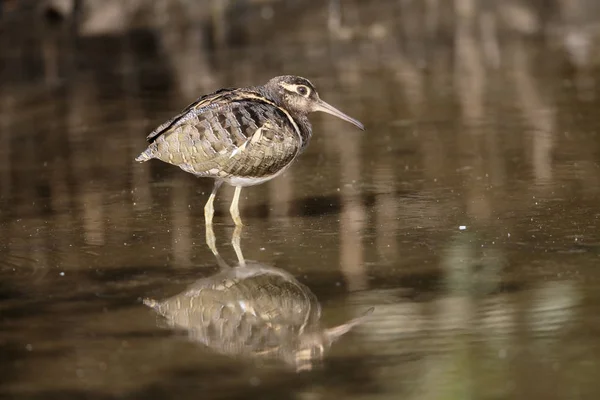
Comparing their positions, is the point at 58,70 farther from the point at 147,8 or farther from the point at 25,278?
the point at 25,278

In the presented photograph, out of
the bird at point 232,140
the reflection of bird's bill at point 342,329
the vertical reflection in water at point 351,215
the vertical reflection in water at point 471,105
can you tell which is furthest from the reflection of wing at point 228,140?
the reflection of bird's bill at point 342,329

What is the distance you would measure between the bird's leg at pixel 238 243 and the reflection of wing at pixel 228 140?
395 mm

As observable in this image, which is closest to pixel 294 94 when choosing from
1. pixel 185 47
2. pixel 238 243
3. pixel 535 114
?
pixel 238 243

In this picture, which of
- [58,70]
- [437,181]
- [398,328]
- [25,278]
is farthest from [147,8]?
[398,328]

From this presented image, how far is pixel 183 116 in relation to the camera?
923cm

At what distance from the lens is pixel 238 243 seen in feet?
28.9

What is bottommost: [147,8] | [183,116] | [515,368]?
[515,368]

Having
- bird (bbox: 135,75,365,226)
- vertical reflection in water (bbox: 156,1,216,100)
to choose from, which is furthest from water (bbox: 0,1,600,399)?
bird (bbox: 135,75,365,226)

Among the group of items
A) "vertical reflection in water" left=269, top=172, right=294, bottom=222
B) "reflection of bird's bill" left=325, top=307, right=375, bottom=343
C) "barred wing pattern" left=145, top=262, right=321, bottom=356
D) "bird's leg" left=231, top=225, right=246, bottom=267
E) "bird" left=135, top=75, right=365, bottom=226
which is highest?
"bird" left=135, top=75, right=365, bottom=226

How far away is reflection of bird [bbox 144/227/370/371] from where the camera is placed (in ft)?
21.6

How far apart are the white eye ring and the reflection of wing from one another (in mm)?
455

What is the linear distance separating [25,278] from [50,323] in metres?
1.01

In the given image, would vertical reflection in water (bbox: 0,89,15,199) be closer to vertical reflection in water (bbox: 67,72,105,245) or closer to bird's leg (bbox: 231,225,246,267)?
vertical reflection in water (bbox: 67,72,105,245)

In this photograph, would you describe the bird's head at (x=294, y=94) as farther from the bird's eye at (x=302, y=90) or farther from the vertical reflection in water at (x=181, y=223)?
the vertical reflection in water at (x=181, y=223)
